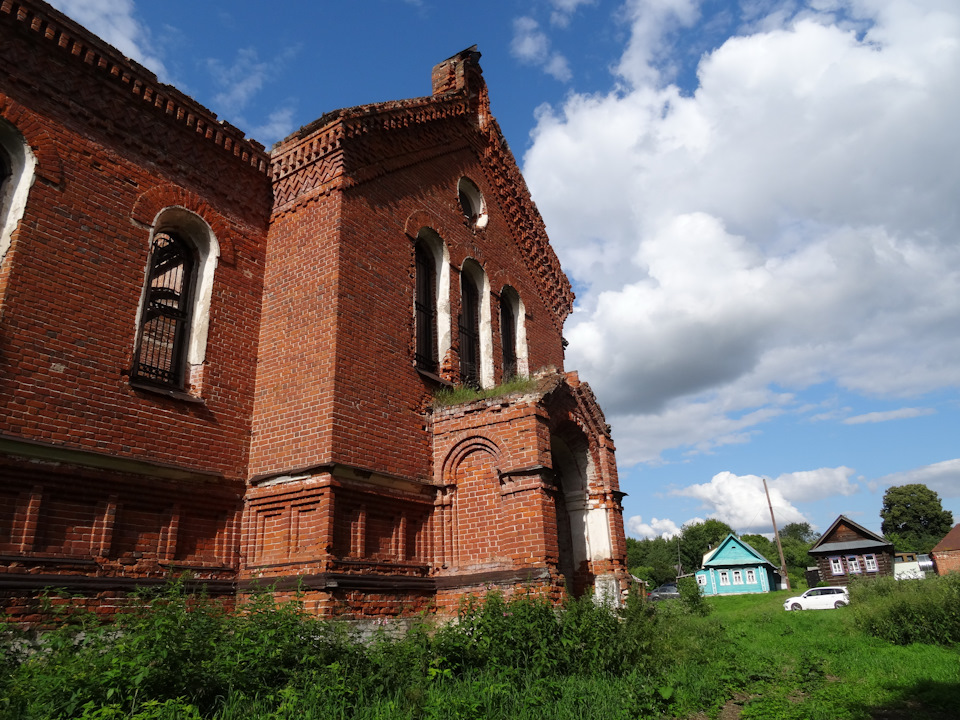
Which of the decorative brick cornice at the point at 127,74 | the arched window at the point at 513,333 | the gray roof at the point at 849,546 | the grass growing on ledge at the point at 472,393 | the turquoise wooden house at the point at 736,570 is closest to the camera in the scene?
the decorative brick cornice at the point at 127,74

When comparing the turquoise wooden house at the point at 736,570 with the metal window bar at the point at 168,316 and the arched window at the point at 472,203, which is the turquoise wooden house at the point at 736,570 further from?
the metal window bar at the point at 168,316

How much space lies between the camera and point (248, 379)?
29.3ft

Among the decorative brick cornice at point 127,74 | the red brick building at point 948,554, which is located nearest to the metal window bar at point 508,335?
the decorative brick cornice at point 127,74

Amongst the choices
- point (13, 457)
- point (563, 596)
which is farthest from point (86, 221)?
point (563, 596)

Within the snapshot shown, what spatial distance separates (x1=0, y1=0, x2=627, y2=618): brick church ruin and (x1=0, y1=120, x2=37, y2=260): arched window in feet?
0.08

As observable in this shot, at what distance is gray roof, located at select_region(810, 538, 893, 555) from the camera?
3966cm

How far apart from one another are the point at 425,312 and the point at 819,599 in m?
25.3

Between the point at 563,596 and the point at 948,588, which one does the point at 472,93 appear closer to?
the point at 563,596

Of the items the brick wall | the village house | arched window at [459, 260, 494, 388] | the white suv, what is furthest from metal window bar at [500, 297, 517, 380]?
the village house

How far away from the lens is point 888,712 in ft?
24.2

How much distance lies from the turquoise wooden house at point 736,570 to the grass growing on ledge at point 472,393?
143 feet

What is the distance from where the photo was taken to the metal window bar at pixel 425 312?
10586 millimetres

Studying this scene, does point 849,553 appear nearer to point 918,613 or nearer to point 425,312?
point 918,613

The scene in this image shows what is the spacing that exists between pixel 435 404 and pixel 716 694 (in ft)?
17.8
